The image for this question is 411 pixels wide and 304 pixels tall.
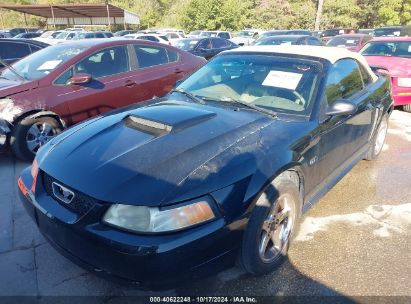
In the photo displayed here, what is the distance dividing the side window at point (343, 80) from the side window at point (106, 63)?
3.28m

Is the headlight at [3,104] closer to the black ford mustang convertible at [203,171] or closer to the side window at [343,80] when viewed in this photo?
the black ford mustang convertible at [203,171]

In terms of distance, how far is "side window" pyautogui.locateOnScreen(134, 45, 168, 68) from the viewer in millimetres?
5570

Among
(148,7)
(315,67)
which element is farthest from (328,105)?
(148,7)

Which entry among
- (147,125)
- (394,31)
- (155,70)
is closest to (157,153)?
(147,125)

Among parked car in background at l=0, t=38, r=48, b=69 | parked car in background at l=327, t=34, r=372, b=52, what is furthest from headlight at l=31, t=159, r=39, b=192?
parked car in background at l=327, t=34, r=372, b=52

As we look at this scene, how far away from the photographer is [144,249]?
6.04 ft

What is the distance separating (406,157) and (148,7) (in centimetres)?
6221

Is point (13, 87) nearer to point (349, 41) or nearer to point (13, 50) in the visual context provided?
point (13, 50)

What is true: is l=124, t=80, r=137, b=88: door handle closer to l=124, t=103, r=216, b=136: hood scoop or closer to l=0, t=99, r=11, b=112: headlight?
l=0, t=99, r=11, b=112: headlight

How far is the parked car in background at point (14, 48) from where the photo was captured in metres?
7.81

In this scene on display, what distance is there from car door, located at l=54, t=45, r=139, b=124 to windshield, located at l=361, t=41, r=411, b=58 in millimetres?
5882

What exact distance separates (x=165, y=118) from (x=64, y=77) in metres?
2.76

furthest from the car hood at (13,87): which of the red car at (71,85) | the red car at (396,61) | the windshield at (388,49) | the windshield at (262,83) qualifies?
the windshield at (388,49)

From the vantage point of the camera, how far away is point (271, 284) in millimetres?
2502
